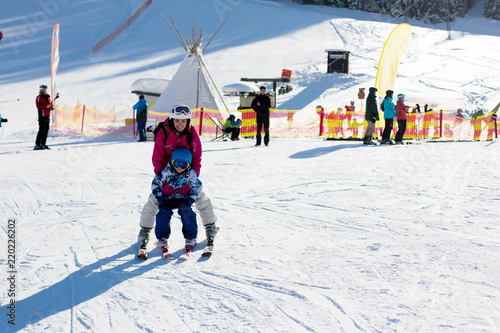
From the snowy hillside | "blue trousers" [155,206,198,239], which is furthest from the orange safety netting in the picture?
"blue trousers" [155,206,198,239]

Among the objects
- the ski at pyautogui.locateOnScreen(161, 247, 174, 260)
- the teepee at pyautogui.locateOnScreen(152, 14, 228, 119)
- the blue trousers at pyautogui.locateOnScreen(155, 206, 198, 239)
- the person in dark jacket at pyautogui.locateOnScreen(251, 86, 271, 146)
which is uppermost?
the teepee at pyautogui.locateOnScreen(152, 14, 228, 119)

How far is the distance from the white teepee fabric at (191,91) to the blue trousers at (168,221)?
40.6 ft

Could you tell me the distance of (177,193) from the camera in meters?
3.86

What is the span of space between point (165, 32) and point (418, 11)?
26931 millimetres

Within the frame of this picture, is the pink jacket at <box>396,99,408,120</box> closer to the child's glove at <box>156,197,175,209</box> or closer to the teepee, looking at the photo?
the teepee

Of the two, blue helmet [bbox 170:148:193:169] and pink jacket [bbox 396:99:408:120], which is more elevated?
pink jacket [bbox 396:99:408:120]

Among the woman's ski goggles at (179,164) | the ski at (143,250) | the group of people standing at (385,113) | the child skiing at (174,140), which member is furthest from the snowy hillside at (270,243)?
the group of people standing at (385,113)

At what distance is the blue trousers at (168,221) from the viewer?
3.96 m

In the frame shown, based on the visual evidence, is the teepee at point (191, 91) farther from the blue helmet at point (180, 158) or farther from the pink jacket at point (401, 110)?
the blue helmet at point (180, 158)

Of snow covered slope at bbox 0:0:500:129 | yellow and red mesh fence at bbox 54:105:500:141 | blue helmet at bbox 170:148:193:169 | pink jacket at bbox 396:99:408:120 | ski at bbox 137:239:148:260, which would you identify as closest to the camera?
blue helmet at bbox 170:148:193:169

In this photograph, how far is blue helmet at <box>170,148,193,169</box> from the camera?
12.2 ft

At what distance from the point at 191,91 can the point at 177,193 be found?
1289 centimetres

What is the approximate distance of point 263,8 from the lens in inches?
1753

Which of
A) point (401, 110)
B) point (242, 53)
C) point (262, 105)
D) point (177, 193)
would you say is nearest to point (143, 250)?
point (177, 193)
